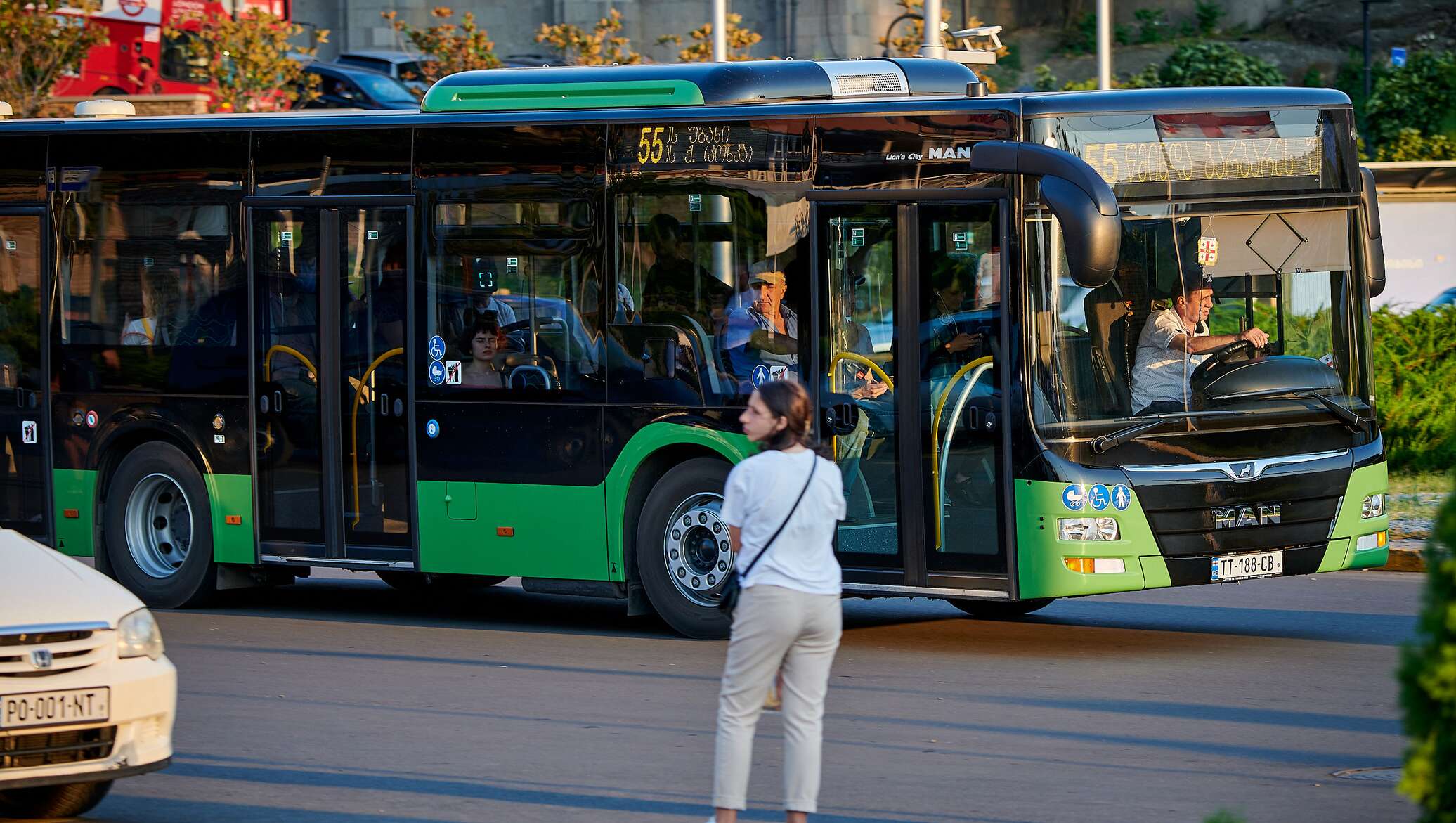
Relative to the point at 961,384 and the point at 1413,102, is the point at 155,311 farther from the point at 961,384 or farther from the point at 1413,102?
the point at 1413,102

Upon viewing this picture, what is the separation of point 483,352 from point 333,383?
1169 millimetres

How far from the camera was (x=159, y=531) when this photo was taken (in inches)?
525

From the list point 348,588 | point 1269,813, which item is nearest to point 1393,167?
point 348,588

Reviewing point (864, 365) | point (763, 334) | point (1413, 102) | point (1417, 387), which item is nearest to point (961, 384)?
point (864, 365)

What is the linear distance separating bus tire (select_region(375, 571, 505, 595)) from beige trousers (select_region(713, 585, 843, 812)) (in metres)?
6.82

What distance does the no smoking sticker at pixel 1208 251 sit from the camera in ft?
34.3

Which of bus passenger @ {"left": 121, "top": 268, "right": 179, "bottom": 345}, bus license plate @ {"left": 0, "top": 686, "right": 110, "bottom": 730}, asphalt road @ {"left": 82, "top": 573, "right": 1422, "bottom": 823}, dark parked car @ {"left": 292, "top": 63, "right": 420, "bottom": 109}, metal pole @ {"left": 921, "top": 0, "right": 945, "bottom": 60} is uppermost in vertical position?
dark parked car @ {"left": 292, "top": 63, "right": 420, "bottom": 109}

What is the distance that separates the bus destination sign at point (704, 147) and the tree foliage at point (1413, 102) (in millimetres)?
27089

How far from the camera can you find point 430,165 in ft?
39.5

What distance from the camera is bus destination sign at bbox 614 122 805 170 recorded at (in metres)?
11.0

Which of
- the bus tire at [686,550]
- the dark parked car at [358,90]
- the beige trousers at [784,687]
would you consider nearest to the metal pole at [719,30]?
the bus tire at [686,550]

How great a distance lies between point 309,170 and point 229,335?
126 centimetres

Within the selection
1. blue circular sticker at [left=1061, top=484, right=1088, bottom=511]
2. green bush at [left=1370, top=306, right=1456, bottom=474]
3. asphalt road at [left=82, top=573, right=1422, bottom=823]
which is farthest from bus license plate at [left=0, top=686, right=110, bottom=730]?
green bush at [left=1370, top=306, right=1456, bottom=474]

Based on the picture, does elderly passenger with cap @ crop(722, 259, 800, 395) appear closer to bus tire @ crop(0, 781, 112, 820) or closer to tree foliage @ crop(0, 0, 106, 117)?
bus tire @ crop(0, 781, 112, 820)
